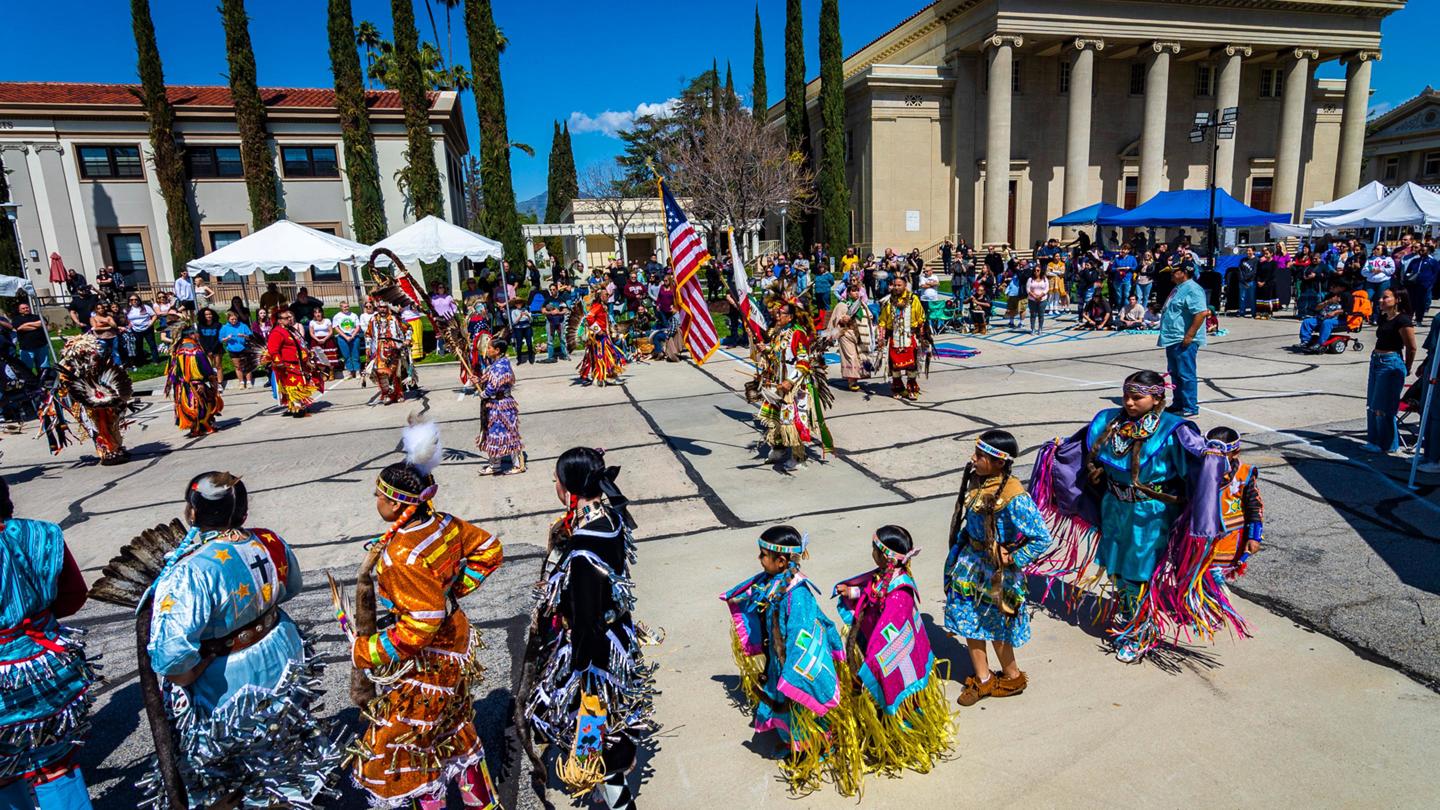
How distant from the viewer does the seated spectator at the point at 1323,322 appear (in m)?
12.8

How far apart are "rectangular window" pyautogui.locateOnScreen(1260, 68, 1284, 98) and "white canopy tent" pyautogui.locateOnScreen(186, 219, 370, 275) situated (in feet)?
132

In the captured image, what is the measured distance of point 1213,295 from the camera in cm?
1811

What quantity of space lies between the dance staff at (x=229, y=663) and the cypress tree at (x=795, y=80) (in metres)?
32.9

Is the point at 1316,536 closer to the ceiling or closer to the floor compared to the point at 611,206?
closer to the floor

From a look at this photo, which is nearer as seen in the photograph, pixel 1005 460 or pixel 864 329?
pixel 1005 460

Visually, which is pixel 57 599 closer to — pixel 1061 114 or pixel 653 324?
pixel 653 324

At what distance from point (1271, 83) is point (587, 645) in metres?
45.5

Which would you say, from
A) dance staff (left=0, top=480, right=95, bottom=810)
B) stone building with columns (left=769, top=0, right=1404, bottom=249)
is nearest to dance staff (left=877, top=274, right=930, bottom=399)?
dance staff (left=0, top=480, right=95, bottom=810)

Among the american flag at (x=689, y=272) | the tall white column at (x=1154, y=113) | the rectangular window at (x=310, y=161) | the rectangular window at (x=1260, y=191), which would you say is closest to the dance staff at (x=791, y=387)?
the american flag at (x=689, y=272)

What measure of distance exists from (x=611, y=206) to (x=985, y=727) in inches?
1698

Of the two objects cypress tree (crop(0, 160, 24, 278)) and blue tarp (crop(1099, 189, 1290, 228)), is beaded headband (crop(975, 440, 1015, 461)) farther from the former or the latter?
cypress tree (crop(0, 160, 24, 278))

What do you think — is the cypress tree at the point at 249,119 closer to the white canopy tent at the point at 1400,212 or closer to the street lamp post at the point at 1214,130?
the street lamp post at the point at 1214,130

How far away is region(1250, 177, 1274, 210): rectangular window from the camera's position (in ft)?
120

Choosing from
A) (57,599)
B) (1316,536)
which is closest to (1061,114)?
(1316,536)
